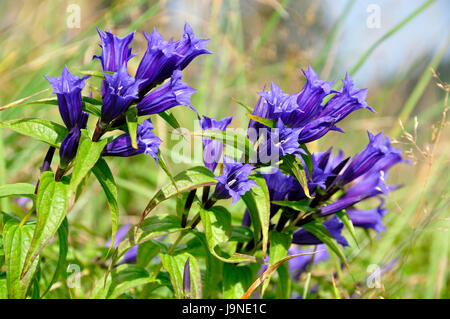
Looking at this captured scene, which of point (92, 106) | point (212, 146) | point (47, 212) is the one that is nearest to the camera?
point (47, 212)

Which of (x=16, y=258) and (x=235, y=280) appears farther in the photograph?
(x=235, y=280)

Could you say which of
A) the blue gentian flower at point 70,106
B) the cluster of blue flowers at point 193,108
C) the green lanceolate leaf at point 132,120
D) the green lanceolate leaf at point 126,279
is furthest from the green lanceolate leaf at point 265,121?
the green lanceolate leaf at point 126,279

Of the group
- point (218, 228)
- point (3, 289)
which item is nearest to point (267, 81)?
point (218, 228)

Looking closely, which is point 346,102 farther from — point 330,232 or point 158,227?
point 158,227

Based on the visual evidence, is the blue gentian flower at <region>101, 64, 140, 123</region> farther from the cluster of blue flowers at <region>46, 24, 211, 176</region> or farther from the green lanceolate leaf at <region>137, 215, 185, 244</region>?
the green lanceolate leaf at <region>137, 215, 185, 244</region>

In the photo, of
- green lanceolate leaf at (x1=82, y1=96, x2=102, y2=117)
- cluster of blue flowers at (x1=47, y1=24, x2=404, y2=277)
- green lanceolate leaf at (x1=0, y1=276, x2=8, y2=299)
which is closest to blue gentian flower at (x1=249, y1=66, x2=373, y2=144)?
cluster of blue flowers at (x1=47, y1=24, x2=404, y2=277)

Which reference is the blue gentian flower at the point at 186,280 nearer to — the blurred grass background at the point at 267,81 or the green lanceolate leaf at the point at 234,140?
the green lanceolate leaf at the point at 234,140
